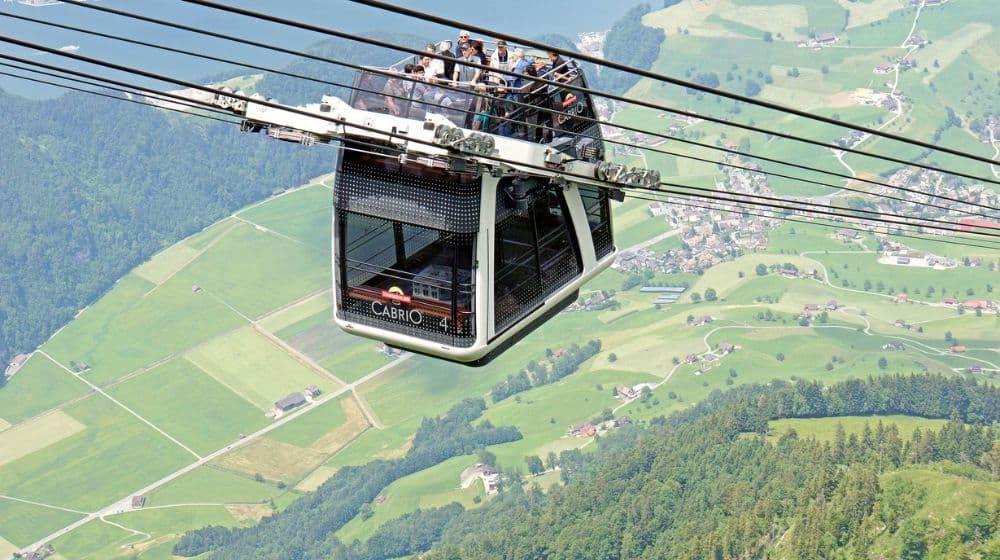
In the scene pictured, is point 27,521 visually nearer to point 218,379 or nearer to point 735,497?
point 218,379

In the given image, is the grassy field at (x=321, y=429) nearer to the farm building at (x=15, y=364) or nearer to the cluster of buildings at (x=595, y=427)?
the cluster of buildings at (x=595, y=427)

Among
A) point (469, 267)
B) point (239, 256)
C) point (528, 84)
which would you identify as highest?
point (528, 84)

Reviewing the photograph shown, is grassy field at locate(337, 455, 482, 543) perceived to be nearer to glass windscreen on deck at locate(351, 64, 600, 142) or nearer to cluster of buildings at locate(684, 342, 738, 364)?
cluster of buildings at locate(684, 342, 738, 364)

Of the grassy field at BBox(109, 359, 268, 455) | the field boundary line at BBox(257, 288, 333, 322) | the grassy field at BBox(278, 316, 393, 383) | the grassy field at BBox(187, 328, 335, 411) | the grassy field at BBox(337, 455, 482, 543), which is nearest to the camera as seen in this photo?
the grassy field at BBox(337, 455, 482, 543)

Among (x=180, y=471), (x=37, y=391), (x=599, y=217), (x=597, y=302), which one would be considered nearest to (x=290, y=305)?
(x=180, y=471)

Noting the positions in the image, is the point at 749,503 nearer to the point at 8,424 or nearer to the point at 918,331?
the point at 918,331

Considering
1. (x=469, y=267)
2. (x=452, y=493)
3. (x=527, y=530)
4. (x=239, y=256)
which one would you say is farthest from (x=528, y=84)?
(x=239, y=256)

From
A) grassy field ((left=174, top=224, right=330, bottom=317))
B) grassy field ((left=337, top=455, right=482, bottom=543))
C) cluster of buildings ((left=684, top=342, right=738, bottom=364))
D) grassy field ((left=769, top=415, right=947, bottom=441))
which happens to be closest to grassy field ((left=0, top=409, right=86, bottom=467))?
grassy field ((left=174, top=224, right=330, bottom=317))
